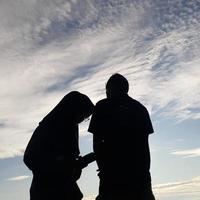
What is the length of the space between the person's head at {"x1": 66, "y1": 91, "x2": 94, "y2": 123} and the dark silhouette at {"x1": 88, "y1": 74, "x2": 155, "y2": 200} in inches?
27.7

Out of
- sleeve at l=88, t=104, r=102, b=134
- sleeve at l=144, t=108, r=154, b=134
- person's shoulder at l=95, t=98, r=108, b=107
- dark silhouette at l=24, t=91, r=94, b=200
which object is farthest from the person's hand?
sleeve at l=144, t=108, r=154, b=134

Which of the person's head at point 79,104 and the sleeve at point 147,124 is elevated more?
the person's head at point 79,104

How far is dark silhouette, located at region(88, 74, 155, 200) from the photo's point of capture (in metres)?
8.02

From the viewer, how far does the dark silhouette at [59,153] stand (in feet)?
23.5

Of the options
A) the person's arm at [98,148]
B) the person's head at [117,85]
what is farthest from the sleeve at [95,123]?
the person's head at [117,85]

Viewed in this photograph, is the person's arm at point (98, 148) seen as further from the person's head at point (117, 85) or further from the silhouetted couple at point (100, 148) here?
the person's head at point (117, 85)

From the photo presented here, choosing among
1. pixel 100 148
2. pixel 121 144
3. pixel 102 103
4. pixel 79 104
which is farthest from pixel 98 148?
pixel 79 104

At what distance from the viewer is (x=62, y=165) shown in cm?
721

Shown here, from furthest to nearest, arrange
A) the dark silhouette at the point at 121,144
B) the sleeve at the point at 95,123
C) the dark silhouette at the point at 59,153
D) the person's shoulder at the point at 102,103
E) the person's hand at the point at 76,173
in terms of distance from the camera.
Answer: the person's shoulder at the point at 102,103, the sleeve at the point at 95,123, the dark silhouette at the point at 121,144, the person's hand at the point at 76,173, the dark silhouette at the point at 59,153

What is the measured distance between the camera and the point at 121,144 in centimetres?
816

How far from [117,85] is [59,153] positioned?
6.13ft

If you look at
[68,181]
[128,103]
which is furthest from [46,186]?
[128,103]

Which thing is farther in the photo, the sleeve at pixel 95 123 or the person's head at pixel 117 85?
the person's head at pixel 117 85

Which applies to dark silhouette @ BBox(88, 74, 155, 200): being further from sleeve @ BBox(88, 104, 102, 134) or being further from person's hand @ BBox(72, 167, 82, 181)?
person's hand @ BBox(72, 167, 82, 181)
